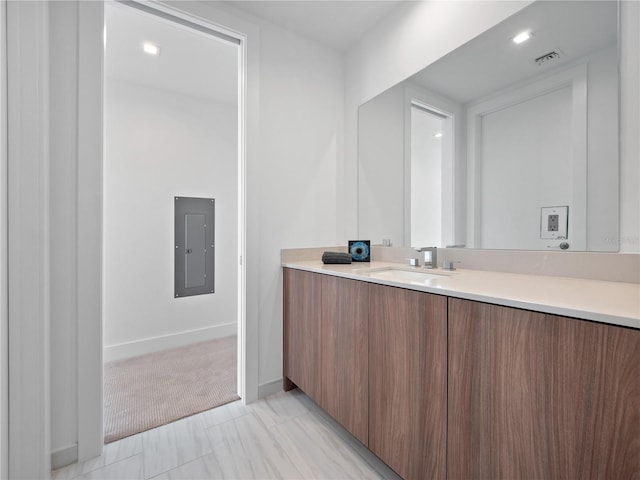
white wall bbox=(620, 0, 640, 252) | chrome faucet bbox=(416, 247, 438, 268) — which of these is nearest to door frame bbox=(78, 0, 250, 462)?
chrome faucet bbox=(416, 247, 438, 268)

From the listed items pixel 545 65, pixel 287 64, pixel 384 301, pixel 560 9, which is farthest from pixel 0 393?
pixel 560 9

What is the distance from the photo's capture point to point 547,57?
1.20 meters

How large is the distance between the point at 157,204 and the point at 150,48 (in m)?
1.26

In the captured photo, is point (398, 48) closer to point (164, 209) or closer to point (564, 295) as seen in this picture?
point (564, 295)

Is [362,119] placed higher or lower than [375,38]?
lower

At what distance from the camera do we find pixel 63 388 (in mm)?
1317

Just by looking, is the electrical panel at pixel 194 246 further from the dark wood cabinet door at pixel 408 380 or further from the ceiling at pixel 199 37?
the dark wood cabinet door at pixel 408 380

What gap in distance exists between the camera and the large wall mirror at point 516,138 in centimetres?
108

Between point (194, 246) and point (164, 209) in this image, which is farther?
point (194, 246)

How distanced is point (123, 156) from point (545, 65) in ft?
9.83

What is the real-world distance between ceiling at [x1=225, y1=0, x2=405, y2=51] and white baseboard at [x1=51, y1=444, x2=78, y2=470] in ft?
8.24

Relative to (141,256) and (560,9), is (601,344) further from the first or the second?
(141,256)

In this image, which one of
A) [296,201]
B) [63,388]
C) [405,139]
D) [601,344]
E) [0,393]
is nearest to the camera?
[601,344]

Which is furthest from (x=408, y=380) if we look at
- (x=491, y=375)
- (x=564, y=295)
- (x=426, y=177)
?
(x=426, y=177)
